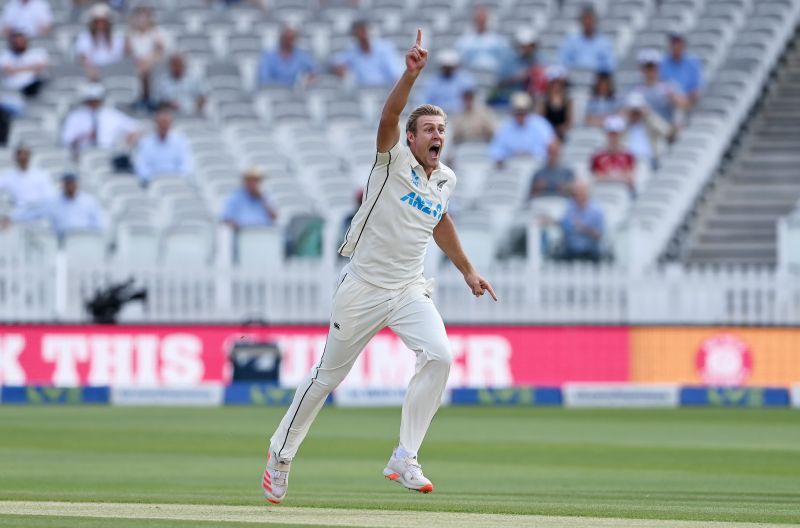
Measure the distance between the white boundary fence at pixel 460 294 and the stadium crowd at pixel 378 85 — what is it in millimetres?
467

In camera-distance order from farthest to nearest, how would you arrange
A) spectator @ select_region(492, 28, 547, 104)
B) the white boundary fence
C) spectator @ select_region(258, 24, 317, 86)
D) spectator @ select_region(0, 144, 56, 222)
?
spectator @ select_region(258, 24, 317, 86) → spectator @ select_region(492, 28, 547, 104) → spectator @ select_region(0, 144, 56, 222) → the white boundary fence

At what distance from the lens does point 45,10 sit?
70.9 feet

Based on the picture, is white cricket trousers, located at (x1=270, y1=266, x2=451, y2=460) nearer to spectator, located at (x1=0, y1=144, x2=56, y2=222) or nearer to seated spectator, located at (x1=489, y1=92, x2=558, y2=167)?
spectator, located at (x1=0, y1=144, x2=56, y2=222)

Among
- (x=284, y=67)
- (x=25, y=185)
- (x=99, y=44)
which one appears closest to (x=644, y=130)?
(x=284, y=67)

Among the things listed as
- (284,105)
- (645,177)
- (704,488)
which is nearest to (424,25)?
(284,105)

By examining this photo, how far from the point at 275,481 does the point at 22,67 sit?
13539 millimetres

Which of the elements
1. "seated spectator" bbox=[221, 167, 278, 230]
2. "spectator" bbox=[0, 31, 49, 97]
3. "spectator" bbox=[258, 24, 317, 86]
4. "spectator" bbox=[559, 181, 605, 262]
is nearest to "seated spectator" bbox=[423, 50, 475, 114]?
"spectator" bbox=[258, 24, 317, 86]

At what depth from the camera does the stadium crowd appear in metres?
17.3

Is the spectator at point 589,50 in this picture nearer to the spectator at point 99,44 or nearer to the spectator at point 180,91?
the spectator at point 180,91

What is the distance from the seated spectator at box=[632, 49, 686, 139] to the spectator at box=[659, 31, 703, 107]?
0.60 ft

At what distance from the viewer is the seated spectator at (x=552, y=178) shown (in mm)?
17312

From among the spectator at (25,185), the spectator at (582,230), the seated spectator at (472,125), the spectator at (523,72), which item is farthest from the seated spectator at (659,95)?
the spectator at (25,185)

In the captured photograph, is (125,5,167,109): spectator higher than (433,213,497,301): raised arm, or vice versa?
(125,5,167,109): spectator

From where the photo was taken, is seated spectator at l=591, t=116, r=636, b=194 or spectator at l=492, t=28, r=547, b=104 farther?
spectator at l=492, t=28, r=547, b=104
